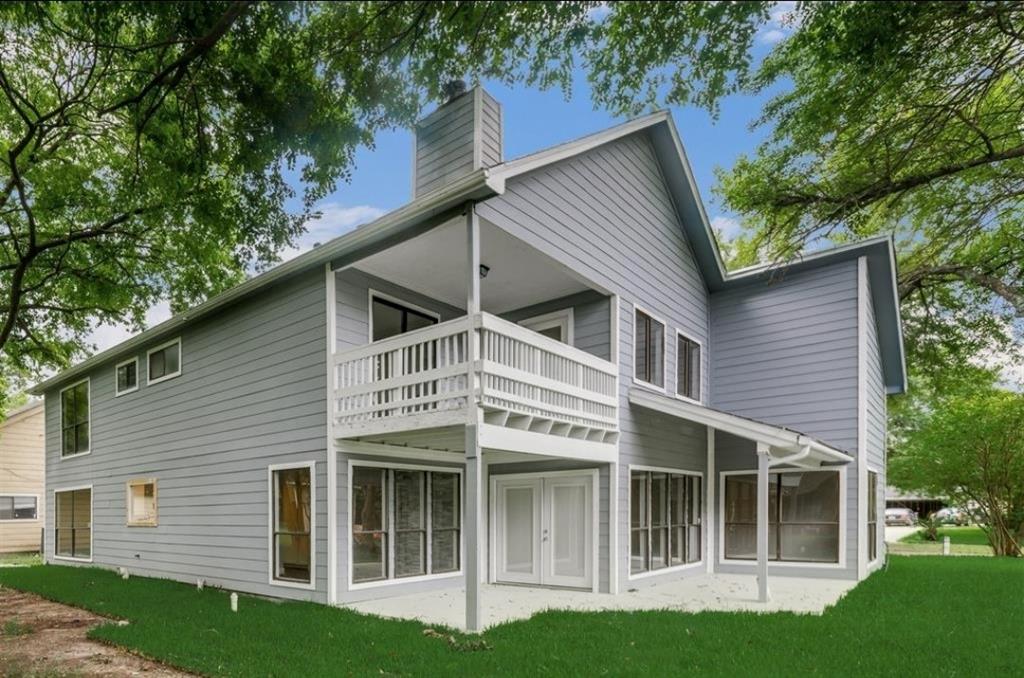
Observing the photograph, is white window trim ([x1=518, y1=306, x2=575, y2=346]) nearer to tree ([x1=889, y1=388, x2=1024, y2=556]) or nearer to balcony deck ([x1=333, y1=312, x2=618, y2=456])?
balcony deck ([x1=333, y1=312, x2=618, y2=456])

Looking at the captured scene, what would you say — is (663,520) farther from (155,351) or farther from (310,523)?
(155,351)

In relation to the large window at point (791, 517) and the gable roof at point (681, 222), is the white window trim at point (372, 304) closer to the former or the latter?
the gable roof at point (681, 222)

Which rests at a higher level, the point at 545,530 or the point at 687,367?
the point at 687,367

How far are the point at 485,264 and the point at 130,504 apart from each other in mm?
9811

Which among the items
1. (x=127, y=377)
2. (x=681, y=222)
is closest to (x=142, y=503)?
(x=127, y=377)

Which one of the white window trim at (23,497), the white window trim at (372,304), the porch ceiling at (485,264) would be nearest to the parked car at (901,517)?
the porch ceiling at (485,264)

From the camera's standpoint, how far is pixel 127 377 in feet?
47.8

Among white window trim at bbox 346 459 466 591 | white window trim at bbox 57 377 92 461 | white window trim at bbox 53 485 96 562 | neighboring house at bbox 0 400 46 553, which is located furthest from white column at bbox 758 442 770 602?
neighboring house at bbox 0 400 46 553

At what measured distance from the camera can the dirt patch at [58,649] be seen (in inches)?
237

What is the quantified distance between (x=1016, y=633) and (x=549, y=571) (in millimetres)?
6180

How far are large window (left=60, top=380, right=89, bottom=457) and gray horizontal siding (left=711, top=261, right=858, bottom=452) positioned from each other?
50.3 feet

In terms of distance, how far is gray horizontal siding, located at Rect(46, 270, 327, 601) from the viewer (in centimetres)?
977

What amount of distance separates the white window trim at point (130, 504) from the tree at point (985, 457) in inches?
801

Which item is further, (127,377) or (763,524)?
(127,377)
